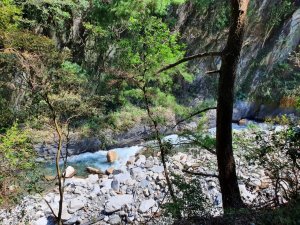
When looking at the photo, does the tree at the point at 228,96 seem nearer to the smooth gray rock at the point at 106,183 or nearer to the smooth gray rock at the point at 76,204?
the smooth gray rock at the point at 76,204

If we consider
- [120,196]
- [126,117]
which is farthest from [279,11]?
[120,196]

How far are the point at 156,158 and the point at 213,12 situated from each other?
860 cm

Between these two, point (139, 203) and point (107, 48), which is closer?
point (139, 203)

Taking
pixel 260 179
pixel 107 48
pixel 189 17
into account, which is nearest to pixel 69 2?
pixel 107 48

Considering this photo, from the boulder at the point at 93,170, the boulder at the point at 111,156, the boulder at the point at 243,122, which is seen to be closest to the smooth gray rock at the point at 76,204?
the boulder at the point at 93,170

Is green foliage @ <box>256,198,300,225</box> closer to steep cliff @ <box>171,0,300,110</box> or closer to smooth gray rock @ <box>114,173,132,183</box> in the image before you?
smooth gray rock @ <box>114,173,132,183</box>

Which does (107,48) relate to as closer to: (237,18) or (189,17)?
(189,17)

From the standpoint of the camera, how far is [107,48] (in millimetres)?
14359

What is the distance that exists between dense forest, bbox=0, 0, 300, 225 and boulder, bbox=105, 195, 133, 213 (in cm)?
3

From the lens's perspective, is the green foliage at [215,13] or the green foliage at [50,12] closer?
the green foliage at [50,12]

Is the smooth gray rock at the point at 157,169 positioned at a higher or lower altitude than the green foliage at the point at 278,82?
lower

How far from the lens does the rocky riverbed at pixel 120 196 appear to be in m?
8.54

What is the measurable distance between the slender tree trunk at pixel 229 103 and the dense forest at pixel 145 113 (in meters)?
0.02

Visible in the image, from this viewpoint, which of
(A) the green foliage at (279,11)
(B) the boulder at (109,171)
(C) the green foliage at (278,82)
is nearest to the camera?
(B) the boulder at (109,171)
